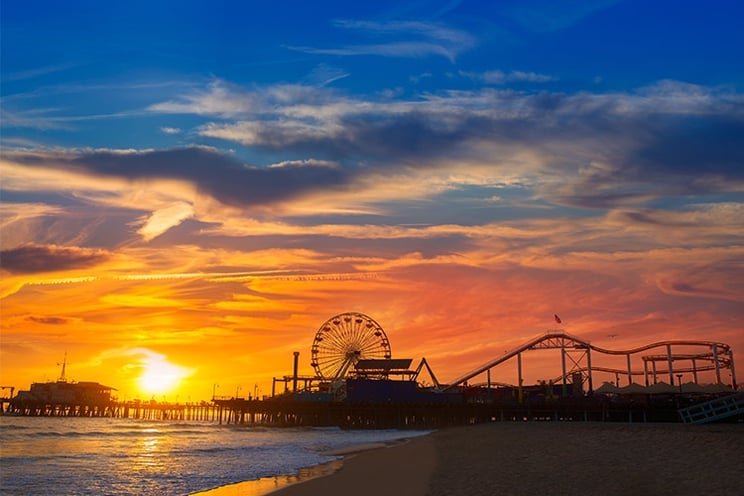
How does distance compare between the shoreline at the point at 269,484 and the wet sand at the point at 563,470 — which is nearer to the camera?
the wet sand at the point at 563,470

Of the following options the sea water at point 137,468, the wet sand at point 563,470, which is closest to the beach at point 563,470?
the wet sand at point 563,470

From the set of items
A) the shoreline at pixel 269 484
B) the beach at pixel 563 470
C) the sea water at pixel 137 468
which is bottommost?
the sea water at pixel 137 468

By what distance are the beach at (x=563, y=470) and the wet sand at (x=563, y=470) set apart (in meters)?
0.02

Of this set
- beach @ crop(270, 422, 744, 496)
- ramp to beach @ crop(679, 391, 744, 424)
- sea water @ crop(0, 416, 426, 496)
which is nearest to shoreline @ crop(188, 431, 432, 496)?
beach @ crop(270, 422, 744, 496)

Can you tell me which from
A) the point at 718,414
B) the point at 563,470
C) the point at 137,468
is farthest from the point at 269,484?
the point at 718,414

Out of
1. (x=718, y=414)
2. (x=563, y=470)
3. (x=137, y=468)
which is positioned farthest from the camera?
(x=718, y=414)

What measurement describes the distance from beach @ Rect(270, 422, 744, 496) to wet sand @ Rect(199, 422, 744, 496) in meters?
0.02

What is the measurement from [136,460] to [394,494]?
23.5 metres

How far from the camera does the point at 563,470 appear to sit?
63.1 ft

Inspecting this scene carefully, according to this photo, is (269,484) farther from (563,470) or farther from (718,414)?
(718,414)

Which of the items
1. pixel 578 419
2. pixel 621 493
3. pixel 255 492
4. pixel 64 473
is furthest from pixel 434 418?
pixel 621 493

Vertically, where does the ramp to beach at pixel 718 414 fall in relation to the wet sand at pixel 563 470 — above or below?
above

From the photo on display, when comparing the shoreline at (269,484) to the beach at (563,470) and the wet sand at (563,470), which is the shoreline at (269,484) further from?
the beach at (563,470)

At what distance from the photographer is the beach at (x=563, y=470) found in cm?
1575
